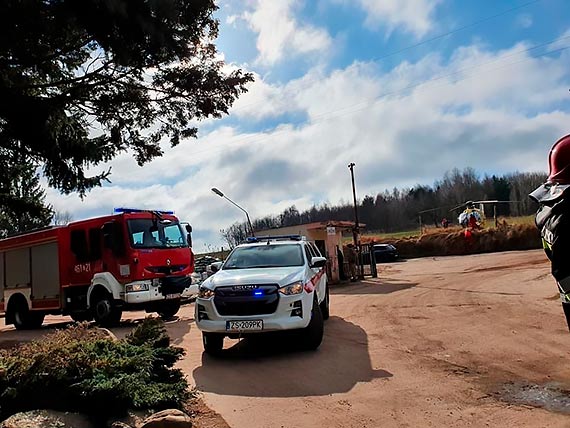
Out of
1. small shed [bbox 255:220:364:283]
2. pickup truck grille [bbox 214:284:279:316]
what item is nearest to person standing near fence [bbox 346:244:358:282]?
small shed [bbox 255:220:364:283]

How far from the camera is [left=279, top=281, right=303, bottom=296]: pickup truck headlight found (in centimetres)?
811

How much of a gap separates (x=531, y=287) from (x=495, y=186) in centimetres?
8244

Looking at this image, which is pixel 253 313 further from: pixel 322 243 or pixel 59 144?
pixel 322 243

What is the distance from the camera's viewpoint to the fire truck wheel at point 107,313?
1355 cm

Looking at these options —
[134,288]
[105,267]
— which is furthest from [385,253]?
[134,288]

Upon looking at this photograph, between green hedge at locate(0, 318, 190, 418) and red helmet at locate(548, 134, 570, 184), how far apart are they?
13.2ft

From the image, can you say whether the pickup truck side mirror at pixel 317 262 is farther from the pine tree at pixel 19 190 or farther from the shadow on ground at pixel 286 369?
the pine tree at pixel 19 190

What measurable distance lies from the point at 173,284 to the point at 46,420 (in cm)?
962

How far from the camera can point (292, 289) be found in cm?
817

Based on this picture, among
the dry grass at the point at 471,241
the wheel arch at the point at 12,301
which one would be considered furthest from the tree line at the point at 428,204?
the wheel arch at the point at 12,301

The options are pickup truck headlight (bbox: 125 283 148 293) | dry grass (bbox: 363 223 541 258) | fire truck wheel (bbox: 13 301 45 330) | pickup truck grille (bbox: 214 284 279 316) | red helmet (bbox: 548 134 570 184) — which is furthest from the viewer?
dry grass (bbox: 363 223 541 258)

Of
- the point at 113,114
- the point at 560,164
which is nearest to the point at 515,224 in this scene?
the point at 113,114

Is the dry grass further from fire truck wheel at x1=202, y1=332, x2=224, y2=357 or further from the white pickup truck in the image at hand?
fire truck wheel at x1=202, y1=332, x2=224, y2=357

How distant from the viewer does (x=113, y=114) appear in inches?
438
